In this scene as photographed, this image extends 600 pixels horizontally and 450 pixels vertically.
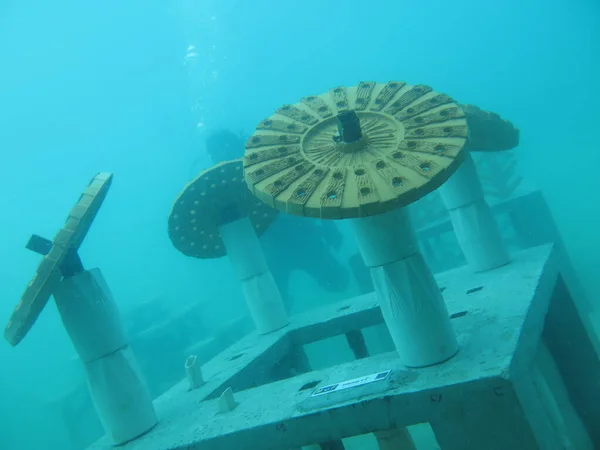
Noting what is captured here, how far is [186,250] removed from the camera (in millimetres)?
5926

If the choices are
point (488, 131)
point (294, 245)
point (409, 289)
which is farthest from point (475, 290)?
point (294, 245)

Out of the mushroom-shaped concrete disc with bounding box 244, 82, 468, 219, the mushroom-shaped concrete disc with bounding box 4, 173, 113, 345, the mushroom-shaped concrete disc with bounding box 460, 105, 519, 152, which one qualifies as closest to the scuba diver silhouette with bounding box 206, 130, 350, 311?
the mushroom-shaped concrete disc with bounding box 460, 105, 519, 152

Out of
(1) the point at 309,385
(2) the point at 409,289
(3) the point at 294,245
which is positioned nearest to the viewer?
(2) the point at 409,289

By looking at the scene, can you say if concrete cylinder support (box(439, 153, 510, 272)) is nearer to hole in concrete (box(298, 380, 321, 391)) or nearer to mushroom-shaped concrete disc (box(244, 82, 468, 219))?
mushroom-shaped concrete disc (box(244, 82, 468, 219))

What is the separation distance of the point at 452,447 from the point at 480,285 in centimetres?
215

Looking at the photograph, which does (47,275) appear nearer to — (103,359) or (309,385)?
(103,359)

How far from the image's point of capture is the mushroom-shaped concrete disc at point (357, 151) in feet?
8.39

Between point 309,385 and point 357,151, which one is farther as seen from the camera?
point 309,385

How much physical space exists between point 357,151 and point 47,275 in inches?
95.4

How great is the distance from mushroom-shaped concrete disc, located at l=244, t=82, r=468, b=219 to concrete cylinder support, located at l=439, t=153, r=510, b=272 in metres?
1.51

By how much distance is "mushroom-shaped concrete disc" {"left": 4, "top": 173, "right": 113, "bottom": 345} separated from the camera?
3.39 m

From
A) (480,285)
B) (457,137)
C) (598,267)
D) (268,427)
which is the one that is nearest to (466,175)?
(480,285)

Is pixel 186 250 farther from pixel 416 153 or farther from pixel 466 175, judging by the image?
pixel 416 153

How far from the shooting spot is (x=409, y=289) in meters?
2.84
